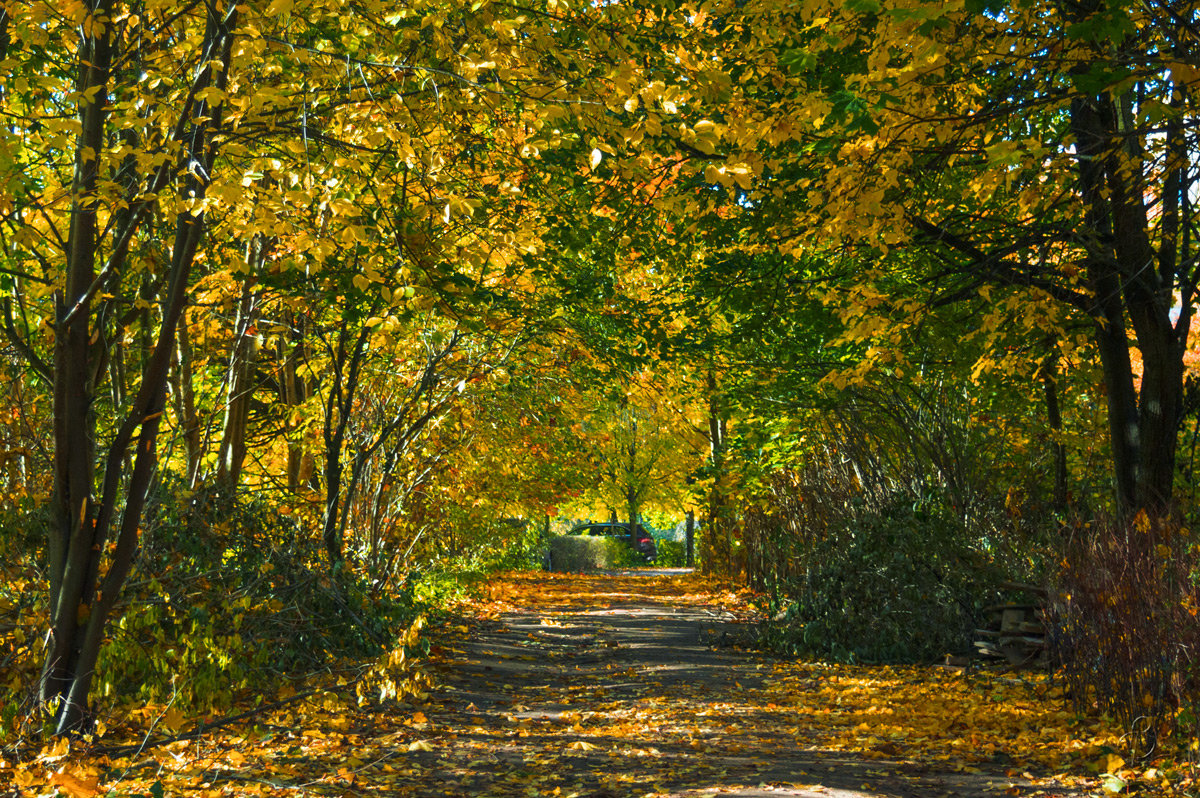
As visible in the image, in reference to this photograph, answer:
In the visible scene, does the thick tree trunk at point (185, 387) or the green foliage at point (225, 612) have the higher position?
the thick tree trunk at point (185, 387)

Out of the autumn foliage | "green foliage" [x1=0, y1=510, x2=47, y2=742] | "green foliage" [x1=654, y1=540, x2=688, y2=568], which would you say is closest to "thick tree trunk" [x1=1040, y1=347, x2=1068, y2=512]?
the autumn foliage

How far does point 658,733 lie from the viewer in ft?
20.6

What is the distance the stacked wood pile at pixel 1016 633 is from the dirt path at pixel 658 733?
146 cm

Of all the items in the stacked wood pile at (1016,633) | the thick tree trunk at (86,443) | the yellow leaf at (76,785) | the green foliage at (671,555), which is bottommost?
the green foliage at (671,555)

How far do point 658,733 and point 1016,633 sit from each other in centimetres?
379

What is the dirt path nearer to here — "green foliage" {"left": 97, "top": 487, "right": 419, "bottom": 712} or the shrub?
the shrub

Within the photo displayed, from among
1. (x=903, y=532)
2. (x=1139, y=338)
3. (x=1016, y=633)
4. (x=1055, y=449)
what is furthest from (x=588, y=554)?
(x=1139, y=338)

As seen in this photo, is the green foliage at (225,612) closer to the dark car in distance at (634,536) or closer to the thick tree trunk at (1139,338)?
the thick tree trunk at (1139,338)

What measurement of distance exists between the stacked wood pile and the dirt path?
146 cm

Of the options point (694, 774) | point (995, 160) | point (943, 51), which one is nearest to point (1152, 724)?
point (694, 774)

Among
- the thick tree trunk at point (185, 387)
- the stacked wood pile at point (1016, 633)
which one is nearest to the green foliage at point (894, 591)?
the stacked wood pile at point (1016, 633)

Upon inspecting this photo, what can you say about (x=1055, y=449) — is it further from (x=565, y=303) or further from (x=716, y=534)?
(x=716, y=534)

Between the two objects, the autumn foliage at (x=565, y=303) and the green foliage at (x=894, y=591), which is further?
the green foliage at (x=894, y=591)

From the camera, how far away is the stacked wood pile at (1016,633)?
8125 mm
